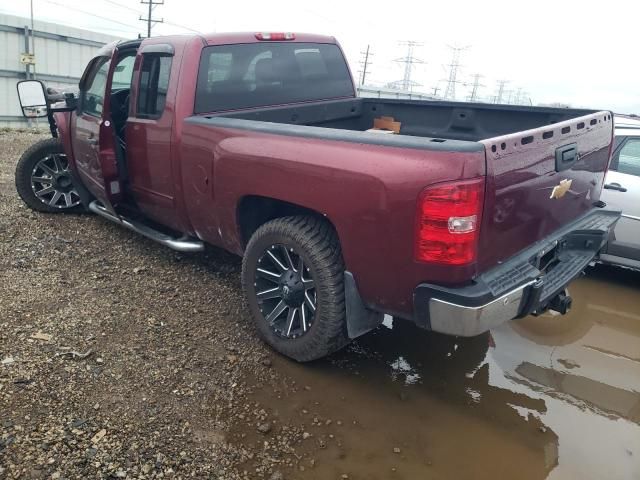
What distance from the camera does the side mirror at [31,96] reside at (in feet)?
17.6

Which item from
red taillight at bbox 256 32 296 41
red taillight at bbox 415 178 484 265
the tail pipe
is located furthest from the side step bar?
the tail pipe

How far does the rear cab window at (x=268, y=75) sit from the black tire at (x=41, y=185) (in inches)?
105

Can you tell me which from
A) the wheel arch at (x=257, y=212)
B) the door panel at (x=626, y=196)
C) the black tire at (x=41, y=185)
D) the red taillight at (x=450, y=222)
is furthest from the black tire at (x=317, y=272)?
the black tire at (x=41, y=185)

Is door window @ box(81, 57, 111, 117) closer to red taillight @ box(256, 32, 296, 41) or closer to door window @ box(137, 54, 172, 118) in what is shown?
door window @ box(137, 54, 172, 118)

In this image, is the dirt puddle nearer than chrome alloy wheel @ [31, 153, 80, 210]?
Yes

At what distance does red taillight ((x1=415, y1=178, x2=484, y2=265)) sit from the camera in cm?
235

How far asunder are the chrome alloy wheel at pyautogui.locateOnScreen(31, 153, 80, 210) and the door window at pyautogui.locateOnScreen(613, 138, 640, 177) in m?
5.37

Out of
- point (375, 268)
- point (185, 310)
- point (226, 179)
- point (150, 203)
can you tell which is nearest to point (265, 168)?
point (226, 179)

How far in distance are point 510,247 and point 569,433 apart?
107 cm

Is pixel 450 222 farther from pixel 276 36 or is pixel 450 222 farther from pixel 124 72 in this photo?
pixel 124 72

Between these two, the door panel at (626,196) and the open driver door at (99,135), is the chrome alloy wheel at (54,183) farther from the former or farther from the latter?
the door panel at (626,196)

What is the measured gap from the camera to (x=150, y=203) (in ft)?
14.2

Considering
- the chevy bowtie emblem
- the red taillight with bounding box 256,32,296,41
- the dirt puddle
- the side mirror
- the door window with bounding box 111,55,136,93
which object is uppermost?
the red taillight with bounding box 256,32,296,41

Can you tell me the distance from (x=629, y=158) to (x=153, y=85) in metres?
4.19
